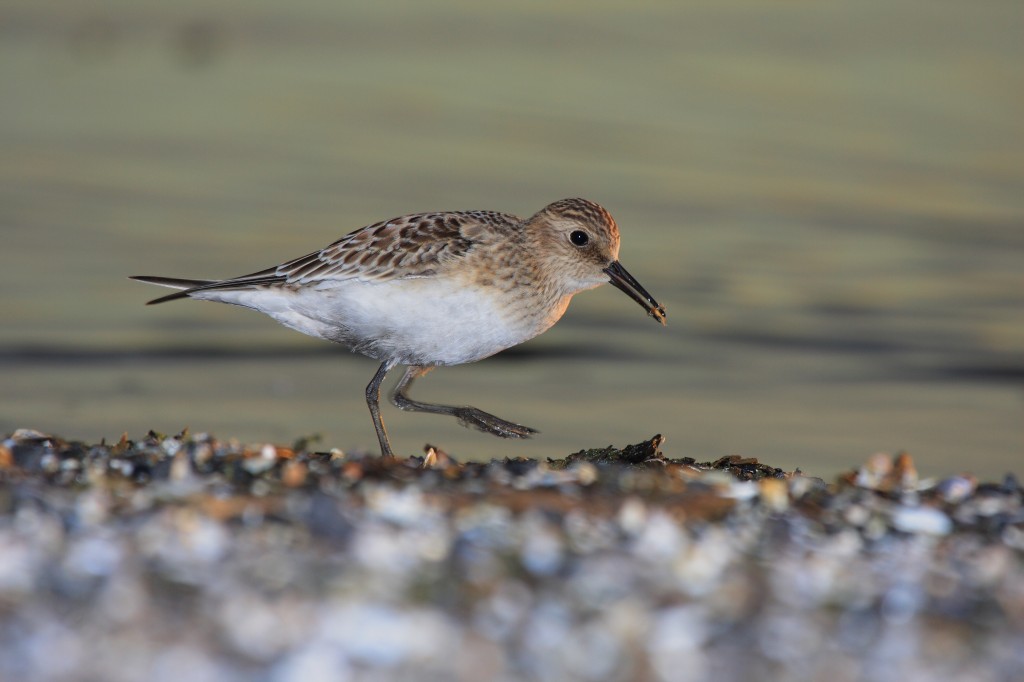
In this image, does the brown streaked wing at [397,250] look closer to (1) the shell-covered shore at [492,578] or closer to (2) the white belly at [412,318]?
(2) the white belly at [412,318]

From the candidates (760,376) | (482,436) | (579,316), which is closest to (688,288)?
(579,316)

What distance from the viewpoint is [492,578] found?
13.1 ft

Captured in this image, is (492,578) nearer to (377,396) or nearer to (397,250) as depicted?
(397,250)

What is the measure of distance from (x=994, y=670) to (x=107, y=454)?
2.97m

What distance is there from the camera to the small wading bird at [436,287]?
6688 millimetres

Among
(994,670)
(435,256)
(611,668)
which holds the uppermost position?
(435,256)

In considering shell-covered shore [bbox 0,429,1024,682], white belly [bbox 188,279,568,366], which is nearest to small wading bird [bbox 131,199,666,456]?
white belly [bbox 188,279,568,366]

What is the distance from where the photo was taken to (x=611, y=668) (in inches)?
145

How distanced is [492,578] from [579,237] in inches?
140

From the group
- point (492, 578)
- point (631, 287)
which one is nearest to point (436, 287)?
point (631, 287)

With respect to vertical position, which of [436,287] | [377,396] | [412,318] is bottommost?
[377,396]

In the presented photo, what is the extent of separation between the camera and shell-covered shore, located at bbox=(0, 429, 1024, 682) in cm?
367

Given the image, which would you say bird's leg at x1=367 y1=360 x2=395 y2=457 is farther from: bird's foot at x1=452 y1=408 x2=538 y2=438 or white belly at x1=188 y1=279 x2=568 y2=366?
bird's foot at x1=452 y1=408 x2=538 y2=438

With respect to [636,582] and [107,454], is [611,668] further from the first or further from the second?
[107,454]
